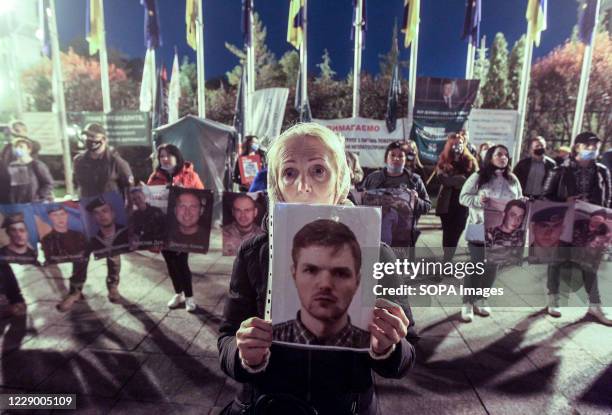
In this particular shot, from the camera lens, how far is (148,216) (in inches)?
163

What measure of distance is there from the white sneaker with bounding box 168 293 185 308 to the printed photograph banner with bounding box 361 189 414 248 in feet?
8.43

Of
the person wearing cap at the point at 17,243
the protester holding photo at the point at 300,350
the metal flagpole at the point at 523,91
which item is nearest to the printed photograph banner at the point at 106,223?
the person wearing cap at the point at 17,243

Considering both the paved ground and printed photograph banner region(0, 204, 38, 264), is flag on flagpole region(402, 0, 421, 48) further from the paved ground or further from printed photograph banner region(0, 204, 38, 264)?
printed photograph banner region(0, 204, 38, 264)

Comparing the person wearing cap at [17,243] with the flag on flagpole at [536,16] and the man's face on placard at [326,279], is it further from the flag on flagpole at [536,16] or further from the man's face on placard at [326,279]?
the flag on flagpole at [536,16]

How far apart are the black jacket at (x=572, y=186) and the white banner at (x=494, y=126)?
314 inches

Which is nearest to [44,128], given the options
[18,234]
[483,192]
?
[18,234]

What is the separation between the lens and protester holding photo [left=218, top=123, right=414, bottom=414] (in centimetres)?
107

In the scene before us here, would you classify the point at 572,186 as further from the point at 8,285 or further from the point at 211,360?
the point at 8,285

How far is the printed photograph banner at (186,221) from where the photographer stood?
4.12m

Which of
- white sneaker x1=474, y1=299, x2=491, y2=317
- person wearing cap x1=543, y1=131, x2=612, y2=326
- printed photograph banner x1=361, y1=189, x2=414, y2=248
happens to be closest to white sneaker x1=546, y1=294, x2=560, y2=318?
person wearing cap x1=543, y1=131, x2=612, y2=326

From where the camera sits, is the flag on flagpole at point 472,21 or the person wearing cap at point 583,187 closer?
the person wearing cap at point 583,187

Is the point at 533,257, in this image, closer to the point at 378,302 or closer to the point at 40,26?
the point at 378,302

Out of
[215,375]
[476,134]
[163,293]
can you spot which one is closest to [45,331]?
[163,293]

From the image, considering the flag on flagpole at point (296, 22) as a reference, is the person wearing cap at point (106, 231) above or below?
below
